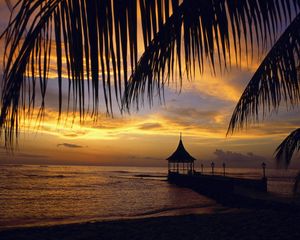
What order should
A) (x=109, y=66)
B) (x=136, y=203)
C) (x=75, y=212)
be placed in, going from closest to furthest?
(x=109, y=66)
(x=75, y=212)
(x=136, y=203)

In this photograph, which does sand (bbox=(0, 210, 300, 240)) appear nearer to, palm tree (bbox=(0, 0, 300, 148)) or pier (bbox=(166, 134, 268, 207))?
pier (bbox=(166, 134, 268, 207))

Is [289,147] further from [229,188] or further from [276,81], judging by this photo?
[229,188]

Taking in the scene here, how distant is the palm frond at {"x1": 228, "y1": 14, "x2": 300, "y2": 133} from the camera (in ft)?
8.33

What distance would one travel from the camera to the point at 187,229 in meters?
13.5

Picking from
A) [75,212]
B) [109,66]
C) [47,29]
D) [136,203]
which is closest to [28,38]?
[47,29]

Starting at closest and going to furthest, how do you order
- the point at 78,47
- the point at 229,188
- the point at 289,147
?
the point at 78,47 < the point at 289,147 < the point at 229,188

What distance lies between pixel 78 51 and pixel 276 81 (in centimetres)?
211

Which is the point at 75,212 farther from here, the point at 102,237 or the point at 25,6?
the point at 25,6

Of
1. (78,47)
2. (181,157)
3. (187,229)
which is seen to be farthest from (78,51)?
(181,157)

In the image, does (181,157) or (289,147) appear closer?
(289,147)

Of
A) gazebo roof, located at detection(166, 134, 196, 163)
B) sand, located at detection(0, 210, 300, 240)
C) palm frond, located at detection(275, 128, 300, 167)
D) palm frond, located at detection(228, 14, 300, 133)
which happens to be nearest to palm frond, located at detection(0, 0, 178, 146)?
palm frond, located at detection(228, 14, 300, 133)

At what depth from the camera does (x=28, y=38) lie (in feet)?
2.82

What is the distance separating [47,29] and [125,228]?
14.8 m

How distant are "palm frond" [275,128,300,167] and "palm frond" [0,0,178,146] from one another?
3819 millimetres
